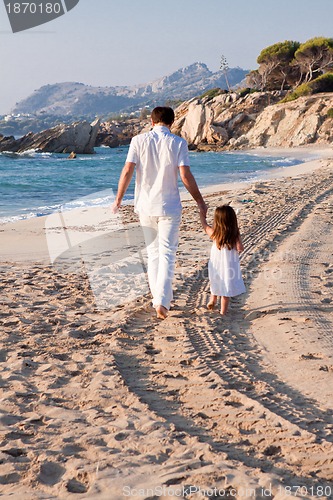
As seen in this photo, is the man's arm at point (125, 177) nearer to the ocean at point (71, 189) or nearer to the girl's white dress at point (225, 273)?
the girl's white dress at point (225, 273)

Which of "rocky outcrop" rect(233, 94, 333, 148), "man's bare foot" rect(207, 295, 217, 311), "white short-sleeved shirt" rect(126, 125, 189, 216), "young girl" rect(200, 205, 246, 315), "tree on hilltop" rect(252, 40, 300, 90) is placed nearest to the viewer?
"white short-sleeved shirt" rect(126, 125, 189, 216)

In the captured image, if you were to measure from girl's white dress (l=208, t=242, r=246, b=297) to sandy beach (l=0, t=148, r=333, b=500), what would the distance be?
0.82 feet

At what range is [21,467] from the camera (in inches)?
104

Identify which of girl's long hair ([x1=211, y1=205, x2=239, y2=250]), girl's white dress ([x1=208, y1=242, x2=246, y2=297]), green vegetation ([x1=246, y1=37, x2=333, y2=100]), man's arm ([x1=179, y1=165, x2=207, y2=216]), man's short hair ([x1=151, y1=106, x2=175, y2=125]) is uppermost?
green vegetation ([x1=246, y1=37, x2=333, y2=100])

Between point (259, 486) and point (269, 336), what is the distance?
227 centimetres

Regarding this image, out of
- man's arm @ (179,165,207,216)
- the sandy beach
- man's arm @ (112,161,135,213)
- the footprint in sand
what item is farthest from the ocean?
the footprint in sand

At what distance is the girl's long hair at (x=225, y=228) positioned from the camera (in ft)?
16.6

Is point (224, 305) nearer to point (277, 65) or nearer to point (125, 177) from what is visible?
point (125, 177)

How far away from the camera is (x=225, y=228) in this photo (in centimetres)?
509

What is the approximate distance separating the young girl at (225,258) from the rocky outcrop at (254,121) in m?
40.6

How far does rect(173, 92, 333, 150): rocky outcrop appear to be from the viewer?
4512 centimetres

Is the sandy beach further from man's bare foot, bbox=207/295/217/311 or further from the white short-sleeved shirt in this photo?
the white short-sleeved shirt

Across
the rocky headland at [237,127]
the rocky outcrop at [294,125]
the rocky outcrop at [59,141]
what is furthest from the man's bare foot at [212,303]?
the rocky outcrop at [59,141]

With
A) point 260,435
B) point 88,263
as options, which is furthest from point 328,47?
point 260,435
